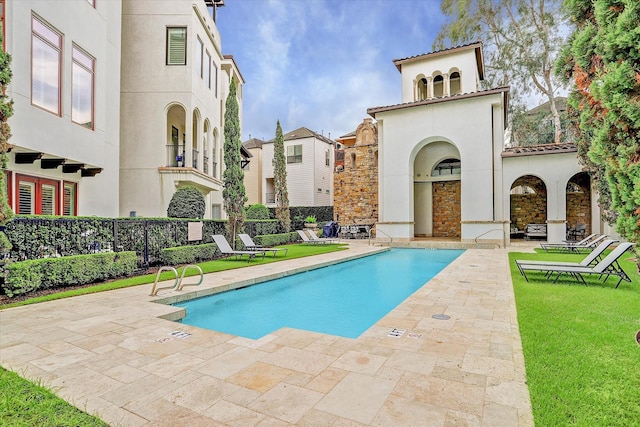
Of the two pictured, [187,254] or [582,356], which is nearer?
[582,356]

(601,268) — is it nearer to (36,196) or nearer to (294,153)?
(36,196)

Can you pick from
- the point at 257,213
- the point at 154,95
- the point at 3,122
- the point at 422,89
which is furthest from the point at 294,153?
the point at 3,122

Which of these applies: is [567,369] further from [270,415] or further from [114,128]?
[114,128]

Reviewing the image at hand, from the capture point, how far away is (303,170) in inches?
1287

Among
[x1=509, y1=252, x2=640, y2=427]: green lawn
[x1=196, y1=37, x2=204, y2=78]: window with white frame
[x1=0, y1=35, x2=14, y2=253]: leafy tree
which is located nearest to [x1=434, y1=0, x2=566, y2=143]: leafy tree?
[x1=196, y1=37, x2=204, y2=78]: window with white frame

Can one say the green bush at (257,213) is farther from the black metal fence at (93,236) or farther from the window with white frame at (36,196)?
the window with white frame at (36,196)

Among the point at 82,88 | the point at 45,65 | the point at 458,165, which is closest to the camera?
the point at 45,65

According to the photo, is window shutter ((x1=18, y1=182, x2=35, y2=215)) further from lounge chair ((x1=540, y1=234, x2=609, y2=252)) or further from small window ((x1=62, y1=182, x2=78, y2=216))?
lounge chair ((x1=540, y1=234, x2=609, y2=252))

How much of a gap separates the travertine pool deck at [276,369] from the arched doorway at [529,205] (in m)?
18.1

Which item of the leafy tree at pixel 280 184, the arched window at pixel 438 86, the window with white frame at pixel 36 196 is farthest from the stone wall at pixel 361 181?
the window with white frame at pixel 36 196

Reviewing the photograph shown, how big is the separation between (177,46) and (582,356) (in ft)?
54.8

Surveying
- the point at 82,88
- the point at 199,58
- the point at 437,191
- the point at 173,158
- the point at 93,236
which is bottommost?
the point at 93,236

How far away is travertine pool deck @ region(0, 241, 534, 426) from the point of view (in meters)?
2.54

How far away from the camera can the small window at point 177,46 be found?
14930mm
